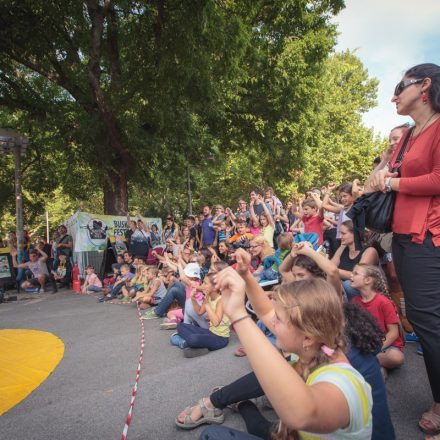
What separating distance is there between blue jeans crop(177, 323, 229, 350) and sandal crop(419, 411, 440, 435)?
2.52m

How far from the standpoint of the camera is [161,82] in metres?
9.83

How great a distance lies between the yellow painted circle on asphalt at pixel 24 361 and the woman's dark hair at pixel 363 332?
3007 mm

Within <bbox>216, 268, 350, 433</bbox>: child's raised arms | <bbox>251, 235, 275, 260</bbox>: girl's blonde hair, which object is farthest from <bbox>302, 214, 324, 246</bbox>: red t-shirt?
<bbox>216, 268, 350, 433</bbox>: child's raised arms

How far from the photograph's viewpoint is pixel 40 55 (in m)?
10.2

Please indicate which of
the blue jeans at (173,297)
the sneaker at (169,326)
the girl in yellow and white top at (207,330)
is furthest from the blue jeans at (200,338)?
the blue jeans at (173,297)

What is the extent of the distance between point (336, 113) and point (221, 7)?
2017 centimetres

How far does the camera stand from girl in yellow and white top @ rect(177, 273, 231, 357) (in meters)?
4.27

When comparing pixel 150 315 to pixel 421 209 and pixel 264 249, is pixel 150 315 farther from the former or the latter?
pixel 421 209

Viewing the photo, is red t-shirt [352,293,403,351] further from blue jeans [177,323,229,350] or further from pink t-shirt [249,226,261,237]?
pink t-shirt [249,226,261,237]

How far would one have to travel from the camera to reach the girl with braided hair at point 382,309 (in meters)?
3.13

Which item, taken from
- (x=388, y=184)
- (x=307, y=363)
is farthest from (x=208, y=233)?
(x=307, y=363)

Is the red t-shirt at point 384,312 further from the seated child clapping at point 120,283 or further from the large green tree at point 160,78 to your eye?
the large green tree at point 160,78

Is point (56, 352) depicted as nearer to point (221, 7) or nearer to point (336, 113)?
point (221, 7)

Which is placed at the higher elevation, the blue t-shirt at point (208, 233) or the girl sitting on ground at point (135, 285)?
the blue t-shirt at point (208, 233)
